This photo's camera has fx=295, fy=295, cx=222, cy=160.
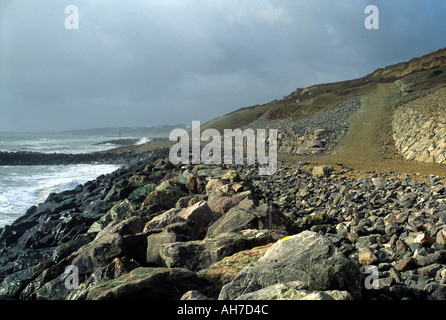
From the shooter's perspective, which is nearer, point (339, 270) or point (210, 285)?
point (339, 270)

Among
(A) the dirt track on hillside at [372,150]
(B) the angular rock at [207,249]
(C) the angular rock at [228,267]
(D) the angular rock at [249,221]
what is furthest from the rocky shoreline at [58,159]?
(C) the angular rock at [228,267]

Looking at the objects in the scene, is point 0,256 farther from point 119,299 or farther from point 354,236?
point 354,236

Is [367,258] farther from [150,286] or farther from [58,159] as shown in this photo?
[58,159]

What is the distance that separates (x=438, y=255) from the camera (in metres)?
4.25

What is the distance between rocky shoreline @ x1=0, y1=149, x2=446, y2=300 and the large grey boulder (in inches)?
0.5

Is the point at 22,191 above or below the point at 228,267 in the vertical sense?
below

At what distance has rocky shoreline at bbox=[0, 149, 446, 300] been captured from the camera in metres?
→ 3.53

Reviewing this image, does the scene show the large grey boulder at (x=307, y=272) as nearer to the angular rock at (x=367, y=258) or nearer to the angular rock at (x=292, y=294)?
the angular rock at (x=292, y=294)

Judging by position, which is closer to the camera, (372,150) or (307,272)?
(307,272)

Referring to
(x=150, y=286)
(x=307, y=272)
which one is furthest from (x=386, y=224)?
(x=150, y=286)

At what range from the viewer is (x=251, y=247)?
511cm

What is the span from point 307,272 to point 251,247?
1749 mm
